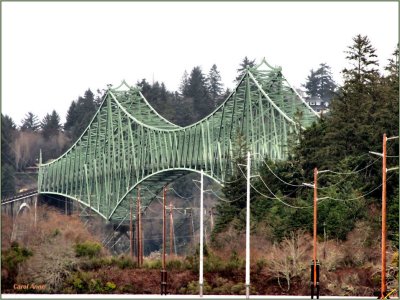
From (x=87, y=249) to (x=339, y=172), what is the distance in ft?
50.5

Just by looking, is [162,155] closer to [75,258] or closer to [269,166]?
[269,166]

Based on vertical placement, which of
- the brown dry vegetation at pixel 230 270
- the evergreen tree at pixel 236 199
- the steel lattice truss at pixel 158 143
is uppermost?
the steel lattice truss at pixel 158 143

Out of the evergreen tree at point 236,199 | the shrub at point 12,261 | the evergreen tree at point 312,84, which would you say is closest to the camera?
the shrub at point 12,261

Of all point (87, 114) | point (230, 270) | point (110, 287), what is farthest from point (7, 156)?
point (110, 287)

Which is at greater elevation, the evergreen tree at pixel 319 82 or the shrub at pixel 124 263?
the evergreen tree at pixel 319 82

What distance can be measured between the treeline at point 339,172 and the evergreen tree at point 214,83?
4202 inches

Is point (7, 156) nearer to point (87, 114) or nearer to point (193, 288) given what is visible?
point (87, 114)

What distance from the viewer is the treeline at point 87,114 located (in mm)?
176625

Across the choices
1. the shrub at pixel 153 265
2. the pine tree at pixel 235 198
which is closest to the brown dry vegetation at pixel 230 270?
the shrub at pixel 153 265

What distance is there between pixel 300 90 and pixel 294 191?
11438 centimetres

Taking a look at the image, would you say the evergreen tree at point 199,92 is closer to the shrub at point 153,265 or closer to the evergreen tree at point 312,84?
the evergreen tree at point 312,84

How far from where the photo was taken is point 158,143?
11562 cm

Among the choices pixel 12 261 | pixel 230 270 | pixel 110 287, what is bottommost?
pixel 110 287

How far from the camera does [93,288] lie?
60.1 metres
